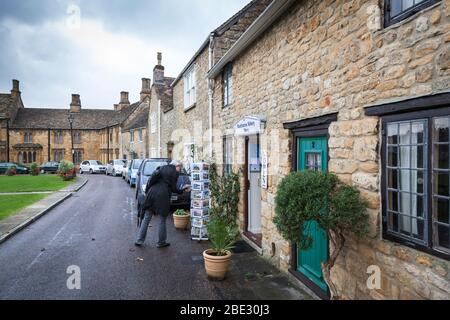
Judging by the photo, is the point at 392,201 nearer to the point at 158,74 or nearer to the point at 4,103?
the point at 158,74

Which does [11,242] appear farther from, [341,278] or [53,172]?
[53,172]

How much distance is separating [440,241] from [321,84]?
2.60m

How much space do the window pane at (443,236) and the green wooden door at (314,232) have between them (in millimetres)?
1805

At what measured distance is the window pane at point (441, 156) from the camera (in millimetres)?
2909

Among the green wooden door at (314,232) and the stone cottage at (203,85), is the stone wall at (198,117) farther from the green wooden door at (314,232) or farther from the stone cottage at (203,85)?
the green wooden door at (314,232)

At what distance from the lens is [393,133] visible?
348 centimetres

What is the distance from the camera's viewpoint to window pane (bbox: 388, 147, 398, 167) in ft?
11.4

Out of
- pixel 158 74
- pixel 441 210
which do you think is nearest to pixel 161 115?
pixel 158 74

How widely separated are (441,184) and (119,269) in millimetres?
5360

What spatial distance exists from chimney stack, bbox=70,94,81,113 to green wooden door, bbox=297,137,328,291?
53824 millimetres

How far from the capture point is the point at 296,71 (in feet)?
17.9

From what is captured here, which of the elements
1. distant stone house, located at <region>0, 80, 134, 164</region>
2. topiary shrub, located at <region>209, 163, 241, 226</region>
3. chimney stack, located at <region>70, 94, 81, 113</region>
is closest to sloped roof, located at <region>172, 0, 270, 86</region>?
topiary shrub, located at <region>209, 163, 241, 226</region>

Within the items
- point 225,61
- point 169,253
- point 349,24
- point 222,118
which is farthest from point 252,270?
point 225,61

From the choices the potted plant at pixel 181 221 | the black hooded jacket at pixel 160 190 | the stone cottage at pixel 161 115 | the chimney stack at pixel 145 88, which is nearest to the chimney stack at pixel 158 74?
the stone cottage at pixel 161 115
